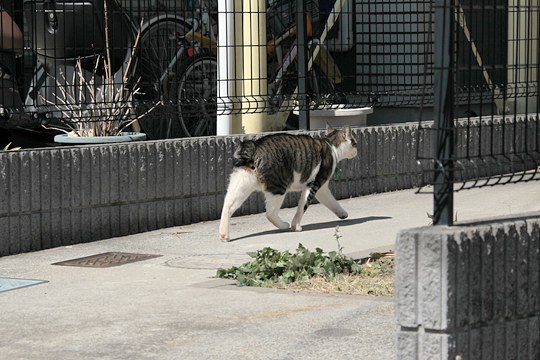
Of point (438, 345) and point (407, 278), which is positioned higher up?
point (407, 278)

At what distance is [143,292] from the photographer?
8219 millimetres

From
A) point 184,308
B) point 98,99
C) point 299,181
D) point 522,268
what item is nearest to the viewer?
point 522,268

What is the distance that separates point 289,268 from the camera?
27.6ft

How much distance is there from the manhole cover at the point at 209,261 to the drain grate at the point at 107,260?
0.33m

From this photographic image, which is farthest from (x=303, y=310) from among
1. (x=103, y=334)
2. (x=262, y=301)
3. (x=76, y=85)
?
(x=76, y=85)

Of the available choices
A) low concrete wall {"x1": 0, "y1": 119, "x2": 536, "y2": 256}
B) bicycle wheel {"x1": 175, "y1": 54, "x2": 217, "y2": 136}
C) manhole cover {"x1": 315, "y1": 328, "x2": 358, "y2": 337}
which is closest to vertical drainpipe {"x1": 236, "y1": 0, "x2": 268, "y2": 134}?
bicycle wheel {"x1": 175, "y1": 54, "x2": 217, "y2": 136}

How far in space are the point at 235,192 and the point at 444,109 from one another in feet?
16.6

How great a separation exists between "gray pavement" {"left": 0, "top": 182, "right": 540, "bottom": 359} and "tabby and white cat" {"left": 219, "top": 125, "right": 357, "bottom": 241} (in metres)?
0.28

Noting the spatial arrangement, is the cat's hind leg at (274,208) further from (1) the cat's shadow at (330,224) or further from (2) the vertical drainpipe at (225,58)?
(2) the vertical drainpipe at (225,58)

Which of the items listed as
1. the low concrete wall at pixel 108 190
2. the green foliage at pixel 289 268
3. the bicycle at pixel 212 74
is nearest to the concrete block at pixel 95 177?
the low concrete wall at pixel 108 190

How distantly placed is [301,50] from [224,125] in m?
1.12

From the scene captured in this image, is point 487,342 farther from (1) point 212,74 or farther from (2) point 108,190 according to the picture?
(1) point 212,74

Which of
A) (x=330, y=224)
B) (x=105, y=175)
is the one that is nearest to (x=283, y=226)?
(x=330, y=224)

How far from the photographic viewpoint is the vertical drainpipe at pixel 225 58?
12.4 metres
